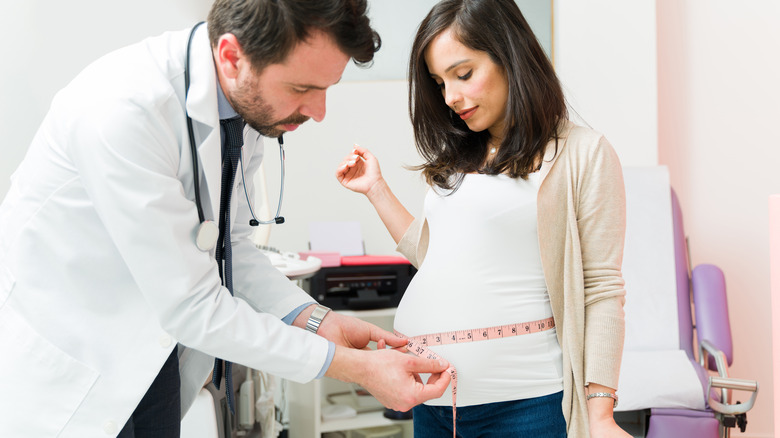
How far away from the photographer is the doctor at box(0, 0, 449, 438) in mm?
917

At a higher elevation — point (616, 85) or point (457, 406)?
point (616, 85)

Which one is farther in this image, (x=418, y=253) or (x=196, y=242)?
(x=418, y=253)

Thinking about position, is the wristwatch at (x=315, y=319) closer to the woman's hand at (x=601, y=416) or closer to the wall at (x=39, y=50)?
the woman's hand at (x=601, y=416)

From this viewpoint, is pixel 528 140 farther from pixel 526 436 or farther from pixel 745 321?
pixel 745 321

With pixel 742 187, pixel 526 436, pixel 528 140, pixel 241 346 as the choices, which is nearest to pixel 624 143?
pixel 742 187

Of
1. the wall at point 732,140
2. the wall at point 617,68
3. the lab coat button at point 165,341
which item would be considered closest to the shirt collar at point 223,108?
the lab coat button at point 165,341

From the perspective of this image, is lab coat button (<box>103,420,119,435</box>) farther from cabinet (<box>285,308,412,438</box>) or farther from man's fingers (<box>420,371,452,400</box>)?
cabinet (<box>285,308,412,438</box>)

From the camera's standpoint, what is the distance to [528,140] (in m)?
1.32

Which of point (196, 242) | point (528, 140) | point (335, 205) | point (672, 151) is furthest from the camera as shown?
point (335, 205)

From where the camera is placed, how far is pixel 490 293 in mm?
1233

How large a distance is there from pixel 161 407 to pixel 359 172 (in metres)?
0.80

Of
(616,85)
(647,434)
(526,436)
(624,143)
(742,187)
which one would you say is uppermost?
(616,85)

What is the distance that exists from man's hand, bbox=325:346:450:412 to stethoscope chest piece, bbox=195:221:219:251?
291 mm

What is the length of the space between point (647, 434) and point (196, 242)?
1.59 m
